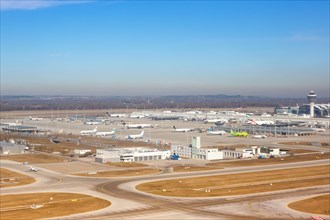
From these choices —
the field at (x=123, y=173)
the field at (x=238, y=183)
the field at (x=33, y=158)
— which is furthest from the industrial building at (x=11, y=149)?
the field at (x=238, y=183)

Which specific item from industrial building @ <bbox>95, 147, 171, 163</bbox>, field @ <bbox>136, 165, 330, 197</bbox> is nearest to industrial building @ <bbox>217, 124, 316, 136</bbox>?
industrial building @ <bbox>95, 147, 171, 163</bbox>

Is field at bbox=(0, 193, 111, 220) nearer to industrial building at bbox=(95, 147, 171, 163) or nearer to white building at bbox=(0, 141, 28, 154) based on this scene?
industrial building at bbox=(95, 147, 171, 163)

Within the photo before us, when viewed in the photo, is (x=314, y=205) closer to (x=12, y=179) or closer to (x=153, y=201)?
(x=153, y=201)

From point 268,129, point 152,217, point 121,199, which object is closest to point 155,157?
point 121,199

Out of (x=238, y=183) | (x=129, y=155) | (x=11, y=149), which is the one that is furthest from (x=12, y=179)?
(x=11, y=149)

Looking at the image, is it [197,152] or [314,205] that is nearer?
[314,205]

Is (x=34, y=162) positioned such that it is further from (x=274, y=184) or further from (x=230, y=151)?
(x=274, y=184)
